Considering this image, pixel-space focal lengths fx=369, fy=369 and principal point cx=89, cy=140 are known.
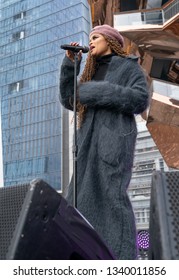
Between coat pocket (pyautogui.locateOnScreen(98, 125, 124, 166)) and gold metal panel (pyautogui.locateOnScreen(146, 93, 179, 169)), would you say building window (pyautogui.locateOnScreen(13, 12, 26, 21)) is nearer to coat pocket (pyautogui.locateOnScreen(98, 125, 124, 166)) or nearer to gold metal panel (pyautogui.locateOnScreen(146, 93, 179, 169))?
gold metal panel (pyautogui.locateOnScreen(146, 93, 179, 169))

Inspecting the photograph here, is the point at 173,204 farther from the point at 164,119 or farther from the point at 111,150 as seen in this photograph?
the point at 164,119

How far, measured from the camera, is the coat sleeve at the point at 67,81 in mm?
1895

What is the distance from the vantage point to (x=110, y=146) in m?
1.63

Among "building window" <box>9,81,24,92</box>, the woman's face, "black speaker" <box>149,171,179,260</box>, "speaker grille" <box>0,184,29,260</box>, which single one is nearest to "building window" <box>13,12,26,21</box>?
"building window" <box>9,81,24,92</box>

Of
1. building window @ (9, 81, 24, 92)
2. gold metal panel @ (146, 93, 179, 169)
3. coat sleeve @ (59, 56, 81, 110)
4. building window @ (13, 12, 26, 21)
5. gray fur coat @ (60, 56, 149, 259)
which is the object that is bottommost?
gray fur coat @ (60, 56, 149, 259)

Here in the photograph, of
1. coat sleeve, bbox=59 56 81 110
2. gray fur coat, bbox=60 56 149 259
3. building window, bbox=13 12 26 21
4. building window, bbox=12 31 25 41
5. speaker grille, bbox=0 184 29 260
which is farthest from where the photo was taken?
building window, bbox=13 12 26 21

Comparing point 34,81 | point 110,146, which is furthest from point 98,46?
point 34,81

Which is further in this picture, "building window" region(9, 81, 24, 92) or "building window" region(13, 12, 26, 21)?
"building window" region(13, 12, 26, 21)

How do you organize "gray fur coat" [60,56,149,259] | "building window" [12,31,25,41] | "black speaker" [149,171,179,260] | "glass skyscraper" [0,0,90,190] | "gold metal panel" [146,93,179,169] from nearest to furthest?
"black speaker" [149,171,179,260] → "gray fur coat" [60,56,149,259] → "gold metal panel" [146,93,179,169] → "glass skyscraper" [0,0,90,190] → "building window" [12,31,25,41]

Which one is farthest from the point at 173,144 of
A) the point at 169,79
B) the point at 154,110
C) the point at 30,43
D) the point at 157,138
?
the point at 30,43

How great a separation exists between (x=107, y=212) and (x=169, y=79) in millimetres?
7675

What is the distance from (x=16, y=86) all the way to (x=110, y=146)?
57.7m

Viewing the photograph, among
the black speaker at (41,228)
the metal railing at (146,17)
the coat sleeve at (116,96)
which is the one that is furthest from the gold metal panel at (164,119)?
the black speaker at (41,228)

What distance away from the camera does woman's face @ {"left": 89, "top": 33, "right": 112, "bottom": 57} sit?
76.0 inches
